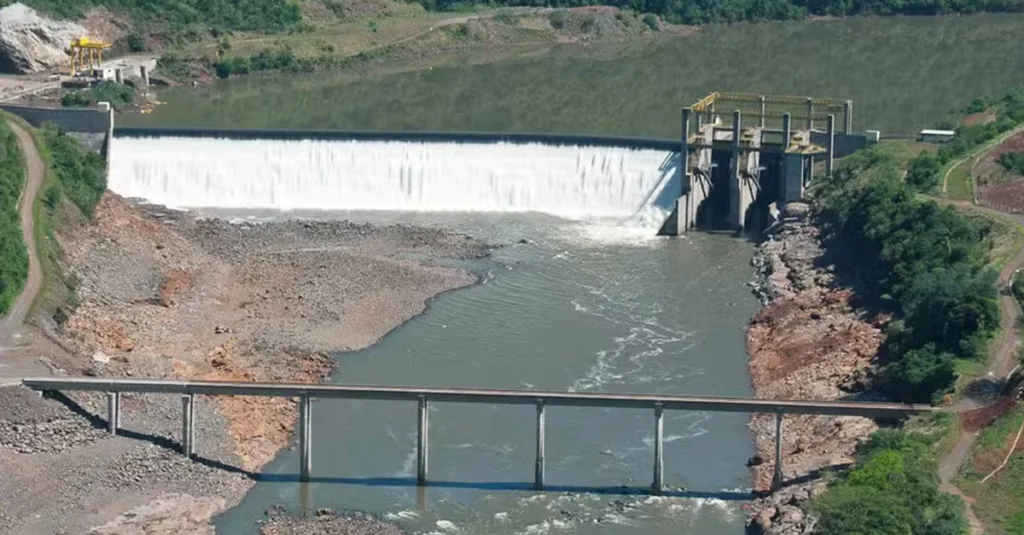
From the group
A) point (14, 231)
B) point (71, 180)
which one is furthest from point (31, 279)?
point (71, 180)

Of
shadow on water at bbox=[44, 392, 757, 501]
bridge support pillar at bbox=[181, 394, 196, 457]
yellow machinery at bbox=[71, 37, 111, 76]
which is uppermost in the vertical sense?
yellow machinery at bbox=[71, 37, 111, 76]

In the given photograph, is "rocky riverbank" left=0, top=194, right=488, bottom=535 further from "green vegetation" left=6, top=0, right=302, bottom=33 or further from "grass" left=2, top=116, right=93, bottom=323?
"green vegetation" left=6, top=0, right=302, bottom=33

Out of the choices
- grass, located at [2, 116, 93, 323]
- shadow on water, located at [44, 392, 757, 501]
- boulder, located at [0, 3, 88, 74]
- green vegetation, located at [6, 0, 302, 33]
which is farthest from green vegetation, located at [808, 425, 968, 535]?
green vegetation, located at [6, 0, 302, 33]

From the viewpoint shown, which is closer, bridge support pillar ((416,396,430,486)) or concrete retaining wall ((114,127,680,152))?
bridge support pillar ((416,396,430,486))

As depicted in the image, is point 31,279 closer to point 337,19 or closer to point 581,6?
point 337,19

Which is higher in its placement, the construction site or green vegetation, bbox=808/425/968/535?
Result: the construction site
